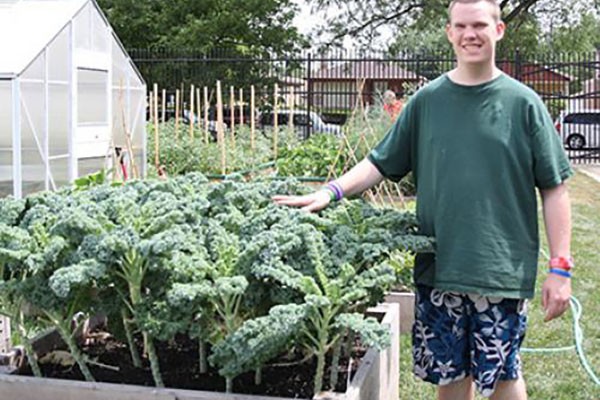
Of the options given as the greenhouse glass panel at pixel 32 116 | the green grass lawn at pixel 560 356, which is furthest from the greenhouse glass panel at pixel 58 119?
the green grass lawn at pixel 560 356

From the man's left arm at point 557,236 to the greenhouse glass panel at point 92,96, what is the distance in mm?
7905

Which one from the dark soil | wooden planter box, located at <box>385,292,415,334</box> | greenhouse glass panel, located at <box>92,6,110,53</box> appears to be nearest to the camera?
the dark soil

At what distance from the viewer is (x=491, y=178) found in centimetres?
249

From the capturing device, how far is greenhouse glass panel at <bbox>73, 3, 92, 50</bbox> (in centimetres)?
935

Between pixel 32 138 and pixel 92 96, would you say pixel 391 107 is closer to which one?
pixel 92 96

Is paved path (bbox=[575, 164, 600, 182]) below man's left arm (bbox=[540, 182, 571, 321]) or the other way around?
below

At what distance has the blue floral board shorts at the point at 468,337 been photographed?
2525 mm

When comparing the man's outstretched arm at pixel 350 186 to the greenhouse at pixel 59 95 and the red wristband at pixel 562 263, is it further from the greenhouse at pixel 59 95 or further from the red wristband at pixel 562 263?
the greenhouse at pixel 59 95

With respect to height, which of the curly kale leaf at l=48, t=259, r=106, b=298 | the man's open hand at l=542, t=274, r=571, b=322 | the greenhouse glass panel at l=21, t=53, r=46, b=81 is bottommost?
the man's open hand at l=542, t=274, r=571, b=322

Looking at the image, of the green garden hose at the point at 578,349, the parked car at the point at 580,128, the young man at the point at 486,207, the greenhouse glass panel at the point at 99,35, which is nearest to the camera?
the young man at the point at 486,207

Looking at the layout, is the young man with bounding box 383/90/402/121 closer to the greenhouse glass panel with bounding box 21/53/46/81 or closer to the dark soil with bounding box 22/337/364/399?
the greenhouse glass panel with bounding box 21/53/46/81

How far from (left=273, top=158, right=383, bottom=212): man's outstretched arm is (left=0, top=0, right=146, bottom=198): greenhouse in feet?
14.2

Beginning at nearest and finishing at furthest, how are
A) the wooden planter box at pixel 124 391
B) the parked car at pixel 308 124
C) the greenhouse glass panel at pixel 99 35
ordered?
the wooden planter box at pixel 124 391 < the greenhouse glass panel at pixel 99 35 < the parked car at pixel 308 124

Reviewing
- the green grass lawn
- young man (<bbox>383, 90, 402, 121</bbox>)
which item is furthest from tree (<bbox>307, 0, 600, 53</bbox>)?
the green grass lawn
